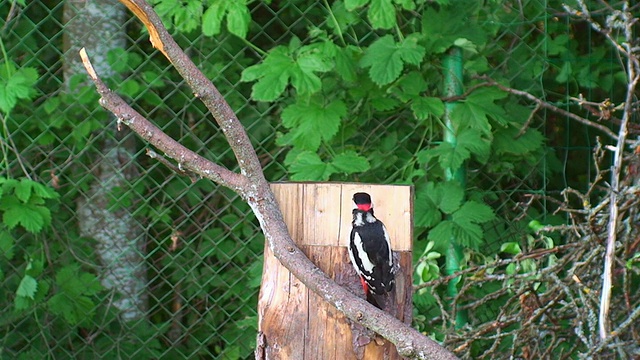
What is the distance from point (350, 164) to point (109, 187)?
1181 mm

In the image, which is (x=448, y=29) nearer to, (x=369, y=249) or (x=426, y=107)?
(x=426, y=107)

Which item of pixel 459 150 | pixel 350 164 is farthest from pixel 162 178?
pixel 459 150

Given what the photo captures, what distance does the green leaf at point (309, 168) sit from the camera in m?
2.93

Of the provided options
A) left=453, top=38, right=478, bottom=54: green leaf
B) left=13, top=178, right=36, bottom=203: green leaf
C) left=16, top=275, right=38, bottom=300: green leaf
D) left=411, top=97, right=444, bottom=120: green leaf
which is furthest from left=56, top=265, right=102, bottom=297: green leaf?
left=453, top=38, right=478, bottom=54: green leaf

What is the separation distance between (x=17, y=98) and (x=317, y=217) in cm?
187

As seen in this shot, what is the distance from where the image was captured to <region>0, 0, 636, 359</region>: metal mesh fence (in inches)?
130

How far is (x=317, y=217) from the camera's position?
175 cm

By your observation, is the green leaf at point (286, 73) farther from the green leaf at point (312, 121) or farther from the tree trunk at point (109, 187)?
the tree trunk at point (109, 187)

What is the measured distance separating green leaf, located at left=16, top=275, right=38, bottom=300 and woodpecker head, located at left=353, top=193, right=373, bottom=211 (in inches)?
79.3

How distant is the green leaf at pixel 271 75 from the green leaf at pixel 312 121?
0.15 metres

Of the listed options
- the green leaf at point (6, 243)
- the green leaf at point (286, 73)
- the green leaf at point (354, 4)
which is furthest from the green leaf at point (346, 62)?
the green leaf at point (6, 243)

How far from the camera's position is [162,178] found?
3.58m

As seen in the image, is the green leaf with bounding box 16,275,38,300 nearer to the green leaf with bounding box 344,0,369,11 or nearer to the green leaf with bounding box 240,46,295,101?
the green leaf with bounding box 240,46,295,101

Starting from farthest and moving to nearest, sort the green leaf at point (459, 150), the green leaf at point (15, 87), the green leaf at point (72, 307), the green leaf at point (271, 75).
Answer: the green leaf at point (72, 307) < the green leaf at point (15, 87) < the green leaf at point (459, 150) < the green leaf at point (271, 75)
